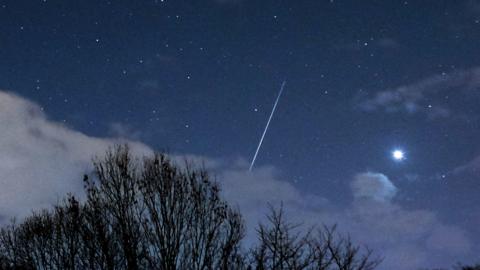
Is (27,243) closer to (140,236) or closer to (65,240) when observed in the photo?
(65,240)

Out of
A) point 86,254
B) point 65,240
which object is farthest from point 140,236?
point 65,240

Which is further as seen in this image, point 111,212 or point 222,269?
point 111,212

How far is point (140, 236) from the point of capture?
48.5ft

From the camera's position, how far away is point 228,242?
14.2 m

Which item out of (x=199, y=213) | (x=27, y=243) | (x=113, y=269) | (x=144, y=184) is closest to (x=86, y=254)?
(x=113, y=269)

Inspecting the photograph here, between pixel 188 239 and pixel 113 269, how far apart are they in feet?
17.7

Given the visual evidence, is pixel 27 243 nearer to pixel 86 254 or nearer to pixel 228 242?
pixel 86 254

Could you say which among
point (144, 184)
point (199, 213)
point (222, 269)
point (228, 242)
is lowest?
point (222, 269)

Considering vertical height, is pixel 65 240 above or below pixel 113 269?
above

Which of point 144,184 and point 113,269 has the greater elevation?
point 144,184

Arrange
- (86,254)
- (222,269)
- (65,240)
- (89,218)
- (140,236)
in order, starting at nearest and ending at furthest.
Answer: (222,269), (140,236), (89,218), (86,254), (65,240)

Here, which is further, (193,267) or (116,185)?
(116,185)

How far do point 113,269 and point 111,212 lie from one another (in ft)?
11.9

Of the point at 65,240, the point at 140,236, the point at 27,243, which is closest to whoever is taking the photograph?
the point at 140,236
